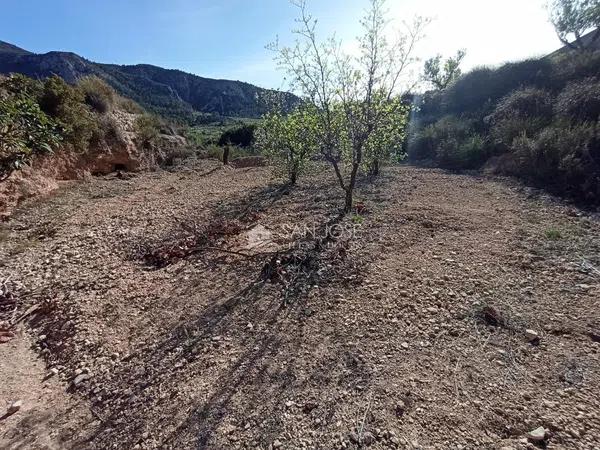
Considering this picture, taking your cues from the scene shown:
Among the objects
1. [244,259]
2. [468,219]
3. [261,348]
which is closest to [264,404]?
[261,348]

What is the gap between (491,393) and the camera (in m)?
2.33

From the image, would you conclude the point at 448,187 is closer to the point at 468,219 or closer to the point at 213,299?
the point at 468,219

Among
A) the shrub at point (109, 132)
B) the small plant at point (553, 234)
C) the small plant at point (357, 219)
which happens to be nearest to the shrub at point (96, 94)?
the shrub at point (109, 132)

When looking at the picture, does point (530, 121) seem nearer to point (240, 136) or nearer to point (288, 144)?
point (288, 144)

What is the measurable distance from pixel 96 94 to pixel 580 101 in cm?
1765

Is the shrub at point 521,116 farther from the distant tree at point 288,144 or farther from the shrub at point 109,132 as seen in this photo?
the shrub at point 109,132

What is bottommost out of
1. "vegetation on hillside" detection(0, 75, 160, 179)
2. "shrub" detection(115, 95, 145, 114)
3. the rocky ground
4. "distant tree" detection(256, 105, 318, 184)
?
the rocky ground

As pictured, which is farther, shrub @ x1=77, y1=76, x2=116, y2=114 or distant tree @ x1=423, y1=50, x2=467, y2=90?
distant tree @ x1=423, y1=50, x2=467, y2=90

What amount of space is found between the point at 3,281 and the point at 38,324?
4.10 feet

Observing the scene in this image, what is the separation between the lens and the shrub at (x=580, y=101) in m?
9.86

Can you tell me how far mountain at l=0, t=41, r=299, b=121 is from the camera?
3911cm

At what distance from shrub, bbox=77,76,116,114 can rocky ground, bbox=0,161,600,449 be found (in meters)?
6.84

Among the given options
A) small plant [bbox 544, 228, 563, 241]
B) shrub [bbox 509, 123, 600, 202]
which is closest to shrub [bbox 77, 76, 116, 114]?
small plant [bbox 544, 228, 563, 241]

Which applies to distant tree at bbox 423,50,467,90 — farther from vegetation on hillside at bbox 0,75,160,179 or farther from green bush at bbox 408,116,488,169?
vegetation on hillside at bbox 0,75,160,179
